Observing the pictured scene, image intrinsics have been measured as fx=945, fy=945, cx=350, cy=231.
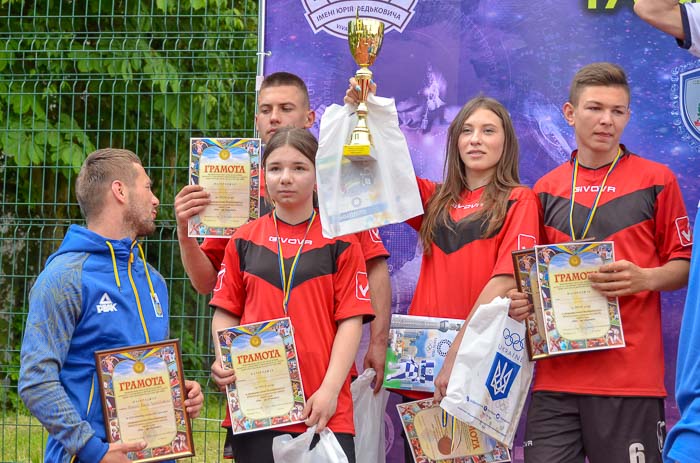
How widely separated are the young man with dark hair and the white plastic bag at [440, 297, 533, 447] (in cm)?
13

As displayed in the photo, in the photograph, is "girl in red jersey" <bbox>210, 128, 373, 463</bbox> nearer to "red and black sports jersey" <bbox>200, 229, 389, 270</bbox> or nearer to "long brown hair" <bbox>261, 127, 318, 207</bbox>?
"long brown hair" <bbox>261, 127, 318, 207</bbox>

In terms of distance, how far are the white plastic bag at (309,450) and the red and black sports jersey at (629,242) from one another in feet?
3.22

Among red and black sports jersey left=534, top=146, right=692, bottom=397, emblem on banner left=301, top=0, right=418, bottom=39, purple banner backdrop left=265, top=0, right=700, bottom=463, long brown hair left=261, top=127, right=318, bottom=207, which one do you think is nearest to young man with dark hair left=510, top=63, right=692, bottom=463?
red and black sports jersey left=534, top=146, right=692, bottom=397

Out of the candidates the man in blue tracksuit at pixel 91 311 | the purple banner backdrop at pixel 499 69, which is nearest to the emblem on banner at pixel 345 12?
the purple banner backdrop at pixel 499 69

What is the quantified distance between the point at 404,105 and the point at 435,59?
31 cm

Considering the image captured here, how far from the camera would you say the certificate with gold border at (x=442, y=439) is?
4223mm

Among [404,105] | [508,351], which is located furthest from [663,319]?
[404,105]

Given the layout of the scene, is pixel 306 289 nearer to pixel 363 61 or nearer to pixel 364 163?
pixel 364 163

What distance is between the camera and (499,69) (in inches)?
204

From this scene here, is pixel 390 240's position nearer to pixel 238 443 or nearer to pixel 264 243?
pixel 264 243

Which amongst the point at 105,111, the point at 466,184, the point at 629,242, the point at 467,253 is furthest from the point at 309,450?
the point at 105,111

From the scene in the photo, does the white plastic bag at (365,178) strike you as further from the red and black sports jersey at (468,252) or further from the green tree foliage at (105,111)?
the green tree foliage at (105,111)

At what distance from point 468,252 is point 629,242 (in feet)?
2.35

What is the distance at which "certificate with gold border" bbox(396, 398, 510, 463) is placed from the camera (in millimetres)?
4223
